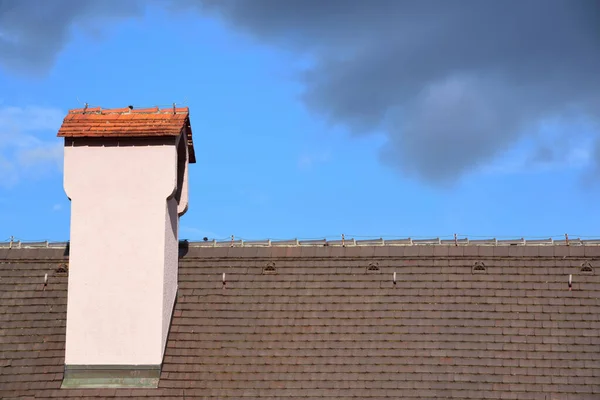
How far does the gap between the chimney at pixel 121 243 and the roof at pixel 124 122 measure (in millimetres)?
35

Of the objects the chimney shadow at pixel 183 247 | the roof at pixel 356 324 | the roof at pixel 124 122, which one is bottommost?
the roof at pixel 356 324

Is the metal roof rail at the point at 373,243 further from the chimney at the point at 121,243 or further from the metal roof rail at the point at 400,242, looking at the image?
the chimney at the point at 121,243

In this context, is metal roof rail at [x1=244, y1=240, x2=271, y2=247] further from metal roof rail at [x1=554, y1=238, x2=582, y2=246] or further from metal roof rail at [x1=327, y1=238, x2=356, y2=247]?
metal roof rail at [x1=554, y1=238, x2=582, y2=246]

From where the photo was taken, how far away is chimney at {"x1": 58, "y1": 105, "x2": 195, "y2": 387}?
3306 centimetres

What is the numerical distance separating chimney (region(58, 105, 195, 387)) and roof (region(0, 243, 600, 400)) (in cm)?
80

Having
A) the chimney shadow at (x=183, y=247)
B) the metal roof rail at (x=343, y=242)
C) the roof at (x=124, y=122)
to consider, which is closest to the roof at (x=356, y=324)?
the chimney shadow at (x=183, y=247)

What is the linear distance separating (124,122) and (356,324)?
10.9 m

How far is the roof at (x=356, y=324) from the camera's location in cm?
3144

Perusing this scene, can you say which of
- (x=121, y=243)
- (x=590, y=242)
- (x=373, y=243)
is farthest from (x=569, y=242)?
(x=121, y=243)

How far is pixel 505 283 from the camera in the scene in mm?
34125

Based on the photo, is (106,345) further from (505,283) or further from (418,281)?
(505,283)

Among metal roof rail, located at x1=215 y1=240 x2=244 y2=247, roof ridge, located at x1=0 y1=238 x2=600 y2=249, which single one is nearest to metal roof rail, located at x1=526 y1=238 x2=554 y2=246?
roof ridge, located at x1=0 y1=238 x2=600 y2=249

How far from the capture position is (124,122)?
35125 mm

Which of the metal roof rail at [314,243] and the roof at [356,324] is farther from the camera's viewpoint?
the metal roof rail at [314,243]
